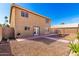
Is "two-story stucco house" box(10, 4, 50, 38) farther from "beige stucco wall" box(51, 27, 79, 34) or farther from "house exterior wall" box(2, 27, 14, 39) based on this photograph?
"beige stucco wall" box(51, 27, 79, 34)

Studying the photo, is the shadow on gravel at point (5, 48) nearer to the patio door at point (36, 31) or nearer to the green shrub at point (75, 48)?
the patio door at point (36, 31)

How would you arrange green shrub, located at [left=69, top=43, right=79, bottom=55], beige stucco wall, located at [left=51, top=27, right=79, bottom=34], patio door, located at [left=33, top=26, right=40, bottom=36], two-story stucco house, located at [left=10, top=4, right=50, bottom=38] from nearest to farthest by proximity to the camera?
1. green shrub, located at [left=69, top=43, right=79, bottom=55]
2. beige stucco wall, located at [left=51, top=27, right=79, bottom=34]
3. two-story stucco house, located at [left=10, top=4, right=50, bottom=38]
4. patio door, located at [left=33, top=26, right=40, bottom=36]

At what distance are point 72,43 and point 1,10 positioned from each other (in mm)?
2317

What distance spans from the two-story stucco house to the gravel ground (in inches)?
11.9

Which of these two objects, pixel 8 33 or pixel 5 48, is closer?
pixel 5 48

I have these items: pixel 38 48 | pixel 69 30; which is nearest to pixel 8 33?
pixel 38 48

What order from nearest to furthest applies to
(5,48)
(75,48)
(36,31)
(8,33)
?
(75,48) → (5,48) → (8,33) → (36,31)

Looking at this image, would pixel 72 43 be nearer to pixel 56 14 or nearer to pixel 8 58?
pixel 56 14

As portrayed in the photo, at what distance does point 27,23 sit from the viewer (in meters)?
5.52

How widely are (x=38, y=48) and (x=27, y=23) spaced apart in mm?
833

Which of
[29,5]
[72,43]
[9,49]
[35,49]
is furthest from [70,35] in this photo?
[9,49]

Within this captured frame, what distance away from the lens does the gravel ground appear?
5273mm

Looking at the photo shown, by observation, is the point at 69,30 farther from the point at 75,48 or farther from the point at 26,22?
the point at 26,22

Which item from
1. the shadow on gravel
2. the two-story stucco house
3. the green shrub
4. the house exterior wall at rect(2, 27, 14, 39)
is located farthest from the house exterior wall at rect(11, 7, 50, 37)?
the green shrub
